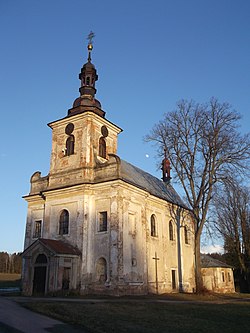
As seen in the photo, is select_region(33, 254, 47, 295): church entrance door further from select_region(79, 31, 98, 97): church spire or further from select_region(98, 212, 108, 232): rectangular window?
select_region(79, 31, 98, 97): church spire

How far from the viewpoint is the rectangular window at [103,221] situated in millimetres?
21562

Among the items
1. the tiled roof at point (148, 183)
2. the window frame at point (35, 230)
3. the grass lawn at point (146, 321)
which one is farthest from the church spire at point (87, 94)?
the grass lawn at point (146, 321)

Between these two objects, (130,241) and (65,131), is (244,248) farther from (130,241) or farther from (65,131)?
(65,131)

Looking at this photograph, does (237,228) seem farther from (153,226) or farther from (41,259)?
(41,259)

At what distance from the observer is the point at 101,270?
68.3ft

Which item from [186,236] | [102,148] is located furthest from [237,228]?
[102,148]

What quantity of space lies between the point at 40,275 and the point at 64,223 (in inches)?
156

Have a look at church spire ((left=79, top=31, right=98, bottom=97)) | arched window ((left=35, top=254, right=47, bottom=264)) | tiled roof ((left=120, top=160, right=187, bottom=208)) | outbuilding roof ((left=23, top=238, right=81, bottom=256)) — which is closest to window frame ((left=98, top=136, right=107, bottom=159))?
tiled roof ((left=120, top=160, right=187, bottom=208))

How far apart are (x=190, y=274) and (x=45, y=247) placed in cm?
1540

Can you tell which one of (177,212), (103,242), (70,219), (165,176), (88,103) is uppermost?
(88,103)

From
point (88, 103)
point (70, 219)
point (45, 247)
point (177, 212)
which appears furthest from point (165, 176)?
point (45, 247)

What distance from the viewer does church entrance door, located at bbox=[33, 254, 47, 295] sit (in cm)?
2017

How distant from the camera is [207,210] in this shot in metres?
23.9

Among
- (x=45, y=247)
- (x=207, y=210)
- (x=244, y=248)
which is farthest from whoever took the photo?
(x=244, y=248)
